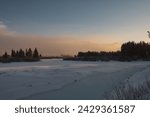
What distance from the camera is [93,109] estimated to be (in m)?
8.59

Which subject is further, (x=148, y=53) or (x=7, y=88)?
(x=148, y=53)

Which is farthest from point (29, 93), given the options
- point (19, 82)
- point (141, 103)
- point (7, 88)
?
point (141, 103)

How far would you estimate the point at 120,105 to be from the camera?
9.00 meters

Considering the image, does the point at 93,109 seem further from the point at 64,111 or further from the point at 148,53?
the point at 148,53

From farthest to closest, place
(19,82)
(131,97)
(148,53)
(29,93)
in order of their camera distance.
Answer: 1. (148,53)
2. (19,82)
3. (29,93)
4. (131,97)

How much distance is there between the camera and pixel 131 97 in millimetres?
10680

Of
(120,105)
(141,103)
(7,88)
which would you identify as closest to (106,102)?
(120,105)

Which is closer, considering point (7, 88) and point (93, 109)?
point (93, 109)

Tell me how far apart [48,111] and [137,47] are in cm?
11627

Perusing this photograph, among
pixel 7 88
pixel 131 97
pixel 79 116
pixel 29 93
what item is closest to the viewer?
pixel 79 116

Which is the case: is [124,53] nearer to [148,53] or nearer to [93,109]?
[148,53]

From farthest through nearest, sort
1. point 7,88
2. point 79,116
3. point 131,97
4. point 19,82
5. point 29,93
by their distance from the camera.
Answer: point 19,82 → point 7,88 → point 29,93 → point 131,97 → point 79,116

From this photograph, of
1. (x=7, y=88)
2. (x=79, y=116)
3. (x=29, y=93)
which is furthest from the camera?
(x=7, y=88)

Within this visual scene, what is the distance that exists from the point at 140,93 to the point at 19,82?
12.0 m
